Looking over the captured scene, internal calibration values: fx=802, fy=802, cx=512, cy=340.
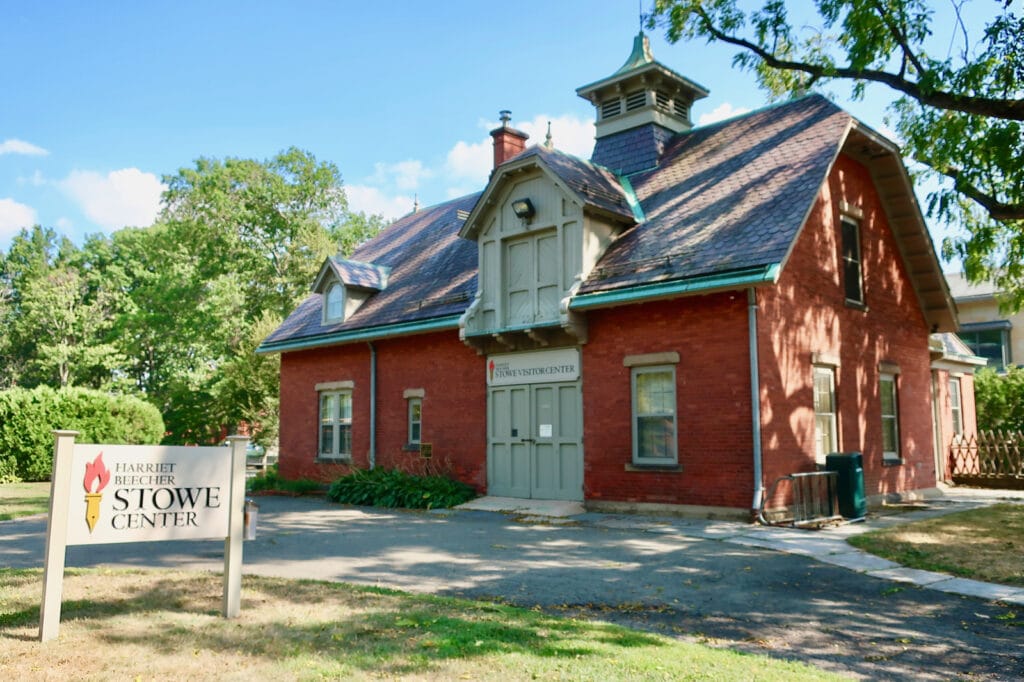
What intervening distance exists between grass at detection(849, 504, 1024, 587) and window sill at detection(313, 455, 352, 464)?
13.4 metres

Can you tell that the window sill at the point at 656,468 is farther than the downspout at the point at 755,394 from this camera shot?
Yes

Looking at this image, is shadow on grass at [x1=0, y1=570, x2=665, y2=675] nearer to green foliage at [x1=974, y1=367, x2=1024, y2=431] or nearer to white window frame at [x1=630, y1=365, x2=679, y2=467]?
white window frame at [x1=630, y1=365, x2=679, y2=467]

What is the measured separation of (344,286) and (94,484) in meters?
15.8

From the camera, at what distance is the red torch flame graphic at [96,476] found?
242 inches

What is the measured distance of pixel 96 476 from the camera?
6195 millimetres

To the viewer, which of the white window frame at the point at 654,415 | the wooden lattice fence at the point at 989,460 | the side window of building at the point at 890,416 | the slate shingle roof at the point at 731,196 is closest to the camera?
the slate shingle roof at the point at 731,196

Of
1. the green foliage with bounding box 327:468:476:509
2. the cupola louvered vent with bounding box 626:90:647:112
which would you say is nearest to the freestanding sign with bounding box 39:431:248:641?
the green foliage with bounding box 327:468:476:509

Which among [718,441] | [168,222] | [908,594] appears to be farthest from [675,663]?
[168,222]

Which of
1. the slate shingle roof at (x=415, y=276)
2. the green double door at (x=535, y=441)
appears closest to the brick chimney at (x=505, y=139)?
the slate shingle roof at (x=415, y=276)

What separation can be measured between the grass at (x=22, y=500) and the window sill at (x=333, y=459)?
6.52 m

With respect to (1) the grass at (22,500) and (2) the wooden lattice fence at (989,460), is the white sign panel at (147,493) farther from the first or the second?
(2) the wooden lattice fence at (989,460)

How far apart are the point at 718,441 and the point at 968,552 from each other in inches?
165

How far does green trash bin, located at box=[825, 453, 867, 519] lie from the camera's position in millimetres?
13648

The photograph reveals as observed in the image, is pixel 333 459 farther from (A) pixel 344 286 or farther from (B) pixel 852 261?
(B) pixel 852 261
